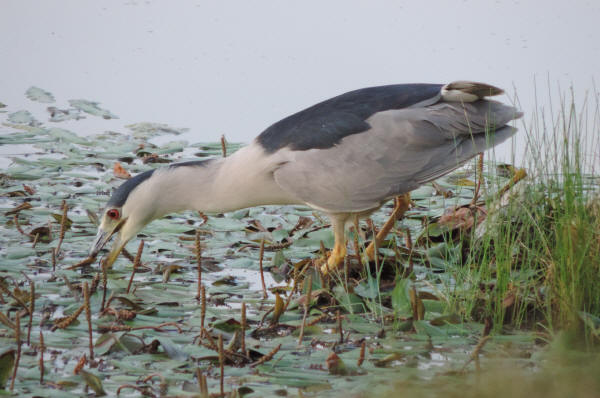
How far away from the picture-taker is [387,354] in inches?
169

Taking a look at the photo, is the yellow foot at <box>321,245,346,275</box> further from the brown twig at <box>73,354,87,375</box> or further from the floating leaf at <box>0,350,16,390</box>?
the floating leaf at <box>0,350,16,390</box>

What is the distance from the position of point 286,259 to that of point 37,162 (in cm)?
250

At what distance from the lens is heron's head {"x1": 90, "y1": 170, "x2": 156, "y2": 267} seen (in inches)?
213

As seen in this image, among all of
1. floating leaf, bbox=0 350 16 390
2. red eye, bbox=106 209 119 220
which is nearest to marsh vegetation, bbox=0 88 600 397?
floating leaf, bbox=0 350 16 390

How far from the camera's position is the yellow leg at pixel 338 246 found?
547cm

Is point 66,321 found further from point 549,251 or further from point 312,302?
point 549,251

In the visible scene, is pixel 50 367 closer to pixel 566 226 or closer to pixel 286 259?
pixel 286 259

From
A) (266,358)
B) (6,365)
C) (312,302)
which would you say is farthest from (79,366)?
(312,302)

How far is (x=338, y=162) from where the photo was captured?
5.49 meters

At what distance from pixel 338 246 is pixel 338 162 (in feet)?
1.63

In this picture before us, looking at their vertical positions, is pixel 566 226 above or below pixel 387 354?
above

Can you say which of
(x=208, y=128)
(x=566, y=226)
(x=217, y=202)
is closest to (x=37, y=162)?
(x=208, y=128)

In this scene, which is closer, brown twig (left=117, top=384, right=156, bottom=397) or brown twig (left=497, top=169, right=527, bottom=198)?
brown twig (left=117, top=384, right=156, bottom=397)

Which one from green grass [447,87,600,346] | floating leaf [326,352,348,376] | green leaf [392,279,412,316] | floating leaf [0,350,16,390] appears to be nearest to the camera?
floating leaf [0,350,16,390]
